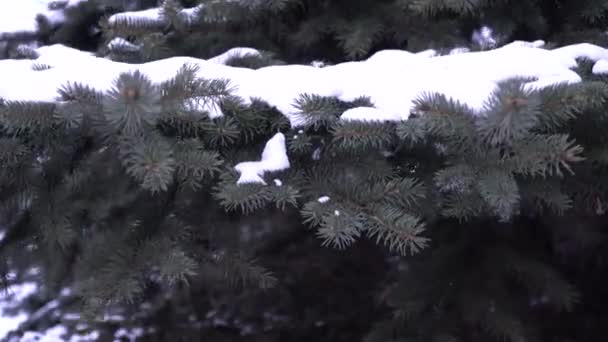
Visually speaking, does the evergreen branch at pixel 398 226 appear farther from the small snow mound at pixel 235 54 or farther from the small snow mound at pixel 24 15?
the small snow mound at pixel 24 15

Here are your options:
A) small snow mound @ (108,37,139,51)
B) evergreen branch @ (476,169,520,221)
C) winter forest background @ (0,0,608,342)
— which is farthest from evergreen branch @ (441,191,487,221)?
small snow mound @ (108,37,139,51)

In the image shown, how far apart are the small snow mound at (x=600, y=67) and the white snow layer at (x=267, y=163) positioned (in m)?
0.99

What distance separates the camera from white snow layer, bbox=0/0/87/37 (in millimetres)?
3094

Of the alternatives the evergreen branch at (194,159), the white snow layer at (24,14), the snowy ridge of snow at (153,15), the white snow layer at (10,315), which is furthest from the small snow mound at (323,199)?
the white snow layer at (24,14)

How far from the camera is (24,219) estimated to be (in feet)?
5.69

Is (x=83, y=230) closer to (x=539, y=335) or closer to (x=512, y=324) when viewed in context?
(x=512, y=324)

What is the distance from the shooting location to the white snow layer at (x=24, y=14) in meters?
3.09

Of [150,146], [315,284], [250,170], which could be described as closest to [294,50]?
[315,284]

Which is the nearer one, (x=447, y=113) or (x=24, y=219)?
(x=447, y=113)

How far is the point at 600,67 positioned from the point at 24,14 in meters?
2.81

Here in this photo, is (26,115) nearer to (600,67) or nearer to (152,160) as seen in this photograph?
(152,160)

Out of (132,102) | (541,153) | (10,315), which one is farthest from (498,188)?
(10,315)

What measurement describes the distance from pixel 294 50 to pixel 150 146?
1.50 m

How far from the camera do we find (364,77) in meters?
1.72
